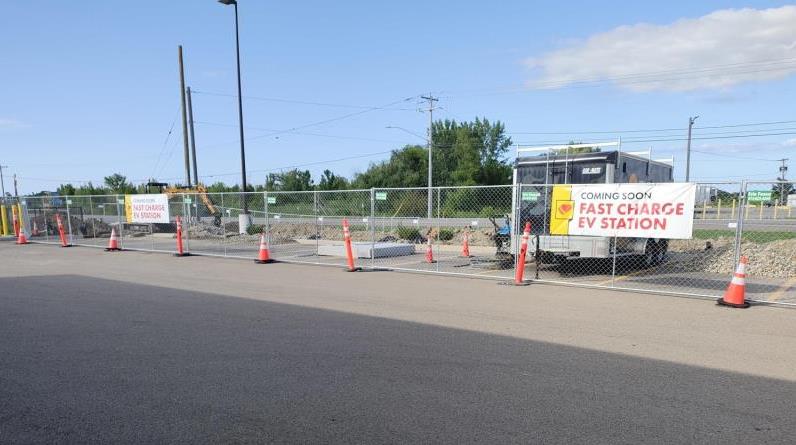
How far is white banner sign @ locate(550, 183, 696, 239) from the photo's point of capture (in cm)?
866

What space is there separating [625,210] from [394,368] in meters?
6.04

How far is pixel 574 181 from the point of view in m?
11.8

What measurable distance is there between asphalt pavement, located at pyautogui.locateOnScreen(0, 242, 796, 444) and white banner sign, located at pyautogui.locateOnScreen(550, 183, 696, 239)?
1239mm

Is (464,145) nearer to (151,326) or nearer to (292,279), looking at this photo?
(292,279)

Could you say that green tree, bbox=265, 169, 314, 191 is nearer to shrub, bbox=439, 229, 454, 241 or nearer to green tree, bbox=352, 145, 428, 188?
green tree, bbox=352, 145, 428, 188

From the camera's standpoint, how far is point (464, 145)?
61.3m

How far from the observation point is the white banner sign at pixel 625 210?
8.66m

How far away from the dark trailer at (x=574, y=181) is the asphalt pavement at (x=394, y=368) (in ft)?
6.69

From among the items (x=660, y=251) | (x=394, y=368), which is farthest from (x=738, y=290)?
(x=394, y=368)

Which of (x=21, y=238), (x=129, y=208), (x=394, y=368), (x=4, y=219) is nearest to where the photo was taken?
(x=394, y=368)

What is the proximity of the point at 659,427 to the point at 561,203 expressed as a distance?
648cm

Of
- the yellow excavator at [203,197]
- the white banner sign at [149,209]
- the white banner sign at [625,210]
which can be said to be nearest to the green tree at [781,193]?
the white banner sign at [625,210]

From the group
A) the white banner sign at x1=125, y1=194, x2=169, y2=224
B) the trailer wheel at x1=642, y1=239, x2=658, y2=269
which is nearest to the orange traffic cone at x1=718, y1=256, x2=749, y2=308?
the trailer wheel at x1=642, y1=239, x2=658, y2=269

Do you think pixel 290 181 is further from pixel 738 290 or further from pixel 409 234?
pixel 738 290
